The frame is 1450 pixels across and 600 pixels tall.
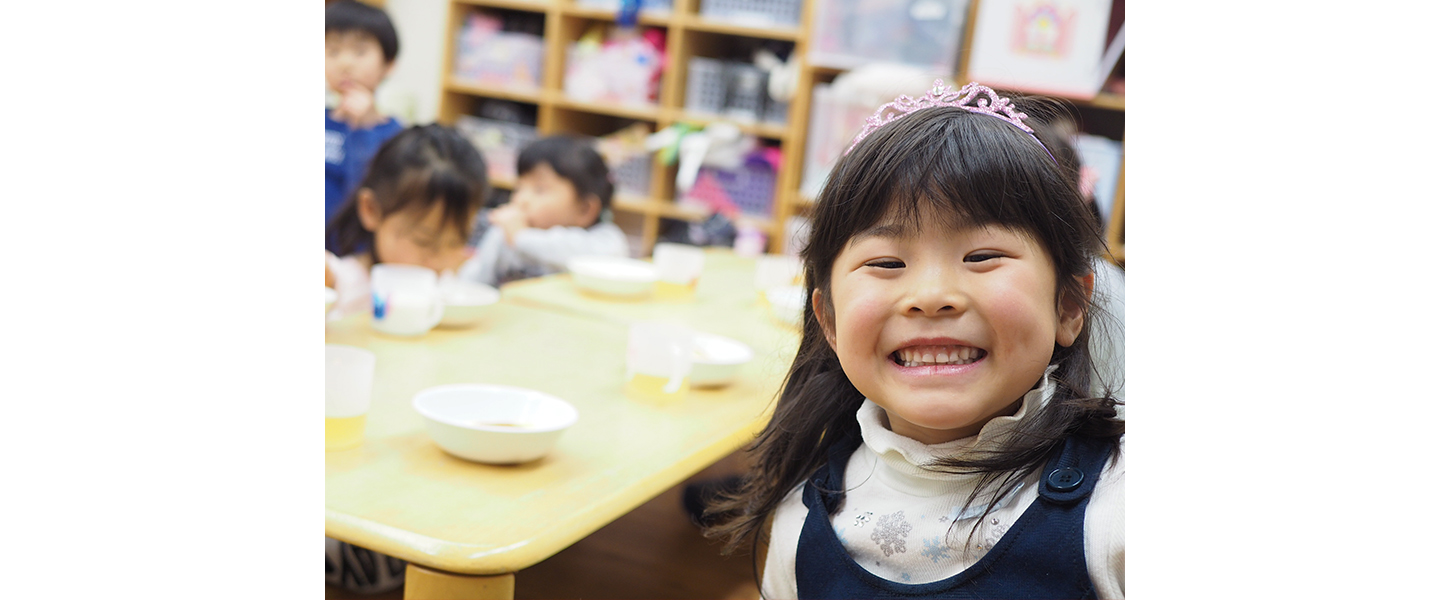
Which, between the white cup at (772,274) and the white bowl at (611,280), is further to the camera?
the white cup at (772,274)

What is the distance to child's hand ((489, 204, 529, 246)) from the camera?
108 inches

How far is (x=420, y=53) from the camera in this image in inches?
183

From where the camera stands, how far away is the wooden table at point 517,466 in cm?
91

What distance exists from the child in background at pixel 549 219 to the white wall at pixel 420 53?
1.85 m

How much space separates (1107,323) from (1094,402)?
10 cm

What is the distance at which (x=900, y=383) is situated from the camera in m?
0.79

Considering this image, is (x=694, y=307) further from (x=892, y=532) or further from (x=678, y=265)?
(x=892, y=532)

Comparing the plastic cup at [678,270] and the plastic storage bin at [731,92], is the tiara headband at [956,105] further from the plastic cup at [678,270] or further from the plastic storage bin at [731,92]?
the plastic storage bin at [731,92]

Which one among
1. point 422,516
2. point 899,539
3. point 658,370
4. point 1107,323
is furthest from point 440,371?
point 1107,323

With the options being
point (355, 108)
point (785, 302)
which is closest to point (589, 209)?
point (355, 108)

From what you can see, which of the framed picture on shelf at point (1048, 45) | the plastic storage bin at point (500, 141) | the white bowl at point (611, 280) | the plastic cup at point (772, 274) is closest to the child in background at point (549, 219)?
the white bowl at point (611, 280)

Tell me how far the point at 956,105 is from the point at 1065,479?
1.01ft
